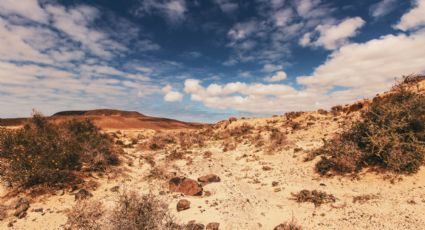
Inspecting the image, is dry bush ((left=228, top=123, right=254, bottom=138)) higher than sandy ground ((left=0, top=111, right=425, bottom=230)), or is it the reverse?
dry bush ((left=228, top=123, right=254, bottom=138))

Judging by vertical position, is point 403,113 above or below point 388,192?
above

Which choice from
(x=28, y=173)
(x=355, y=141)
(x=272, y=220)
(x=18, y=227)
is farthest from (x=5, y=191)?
(x=355, y=141)

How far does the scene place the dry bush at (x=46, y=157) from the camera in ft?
42.1

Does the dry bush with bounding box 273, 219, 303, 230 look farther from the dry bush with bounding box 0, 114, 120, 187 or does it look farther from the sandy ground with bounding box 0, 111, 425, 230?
the dry bush with bounding box 0, 114, 120, 187

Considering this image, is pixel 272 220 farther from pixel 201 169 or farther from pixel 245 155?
pixel 245 155

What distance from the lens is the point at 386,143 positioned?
42.9 feet

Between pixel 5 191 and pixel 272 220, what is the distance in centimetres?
1172

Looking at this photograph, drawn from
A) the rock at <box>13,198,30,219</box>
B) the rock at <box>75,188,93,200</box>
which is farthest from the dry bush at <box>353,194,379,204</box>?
the rock at <box>13,198,30,219</box>

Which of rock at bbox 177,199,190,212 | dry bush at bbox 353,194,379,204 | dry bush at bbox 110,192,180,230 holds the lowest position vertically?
rock at bbox 177,199,190,212

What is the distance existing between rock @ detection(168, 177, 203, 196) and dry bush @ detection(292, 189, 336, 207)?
4.33 m

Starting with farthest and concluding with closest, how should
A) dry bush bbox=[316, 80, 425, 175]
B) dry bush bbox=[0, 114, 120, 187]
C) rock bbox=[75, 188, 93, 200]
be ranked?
dry bush bbox=[0, 114, 120, 187], dry bush bbox=[316, 80, 425, 175], rock bbox=[75, 188, 93, 200]

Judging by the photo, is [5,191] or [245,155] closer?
[5,191]

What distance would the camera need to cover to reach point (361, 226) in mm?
9008

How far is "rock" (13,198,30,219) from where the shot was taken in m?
10.9
